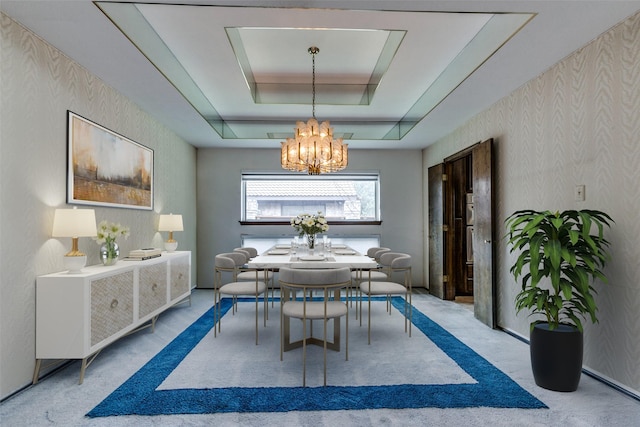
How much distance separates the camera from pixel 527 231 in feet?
8.27

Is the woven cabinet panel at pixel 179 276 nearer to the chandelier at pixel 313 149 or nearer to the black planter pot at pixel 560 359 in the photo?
the chandelier at pixel 313 149

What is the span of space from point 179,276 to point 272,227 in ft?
7.48

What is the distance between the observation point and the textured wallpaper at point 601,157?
2422 mm

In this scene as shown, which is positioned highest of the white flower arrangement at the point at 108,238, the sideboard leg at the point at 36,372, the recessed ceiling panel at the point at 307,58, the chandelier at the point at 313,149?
the recessed ceiling panel at the point at 307,58

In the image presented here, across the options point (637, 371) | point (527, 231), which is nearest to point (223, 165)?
point (527, 231)

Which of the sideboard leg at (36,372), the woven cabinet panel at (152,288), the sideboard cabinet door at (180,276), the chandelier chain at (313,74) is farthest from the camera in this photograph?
the sideboard cabinet door at (180,276)

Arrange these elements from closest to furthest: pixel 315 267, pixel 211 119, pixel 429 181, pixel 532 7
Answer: pixel 532 7, pixel 315 267, pixel 211 119, pixel 429 181

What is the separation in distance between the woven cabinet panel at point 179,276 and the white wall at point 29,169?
1.09 metres

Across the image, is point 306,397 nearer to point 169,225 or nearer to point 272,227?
point 169,225

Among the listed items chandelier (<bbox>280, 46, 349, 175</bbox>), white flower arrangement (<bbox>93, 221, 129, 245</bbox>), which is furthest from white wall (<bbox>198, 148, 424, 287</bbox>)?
white flower arrangement (<bbox>93, 221, 129, 245</bbox>)

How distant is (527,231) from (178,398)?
8.95ft

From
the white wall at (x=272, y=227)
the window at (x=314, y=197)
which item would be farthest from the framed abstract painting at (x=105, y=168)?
the window at (x=314, y=197)

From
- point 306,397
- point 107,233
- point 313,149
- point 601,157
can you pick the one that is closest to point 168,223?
point 107,233

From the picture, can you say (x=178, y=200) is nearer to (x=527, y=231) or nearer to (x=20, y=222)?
(x=20, y=222)
